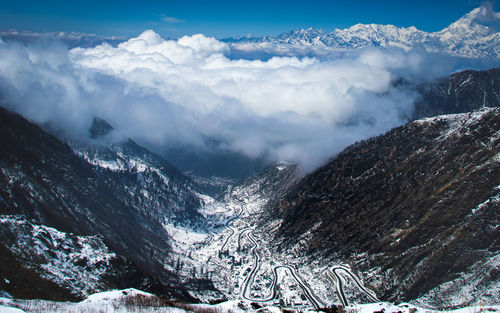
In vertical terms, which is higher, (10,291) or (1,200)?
(1,200)

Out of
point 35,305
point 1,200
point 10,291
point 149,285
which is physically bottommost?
point 149,285

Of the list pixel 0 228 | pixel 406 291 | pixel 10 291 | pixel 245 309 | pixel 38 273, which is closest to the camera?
pixel 245 309

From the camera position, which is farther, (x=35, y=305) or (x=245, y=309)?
(x=245, y=309)

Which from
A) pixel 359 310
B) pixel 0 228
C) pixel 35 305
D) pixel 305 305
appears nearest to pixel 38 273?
pixel 0 228

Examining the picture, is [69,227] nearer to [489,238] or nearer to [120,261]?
[120,261]

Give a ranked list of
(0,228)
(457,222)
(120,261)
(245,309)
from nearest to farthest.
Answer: (245,309) < (0,228) < (120,261) < (457,222)

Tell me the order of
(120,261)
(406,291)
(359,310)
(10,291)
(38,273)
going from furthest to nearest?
(406,291)
(120,261)
(38,273)
(10,291)
(359,310)

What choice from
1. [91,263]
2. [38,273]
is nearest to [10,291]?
[38,273]

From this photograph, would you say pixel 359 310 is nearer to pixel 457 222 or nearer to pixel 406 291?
pixel 406 291

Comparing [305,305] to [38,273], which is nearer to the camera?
[38,273]
